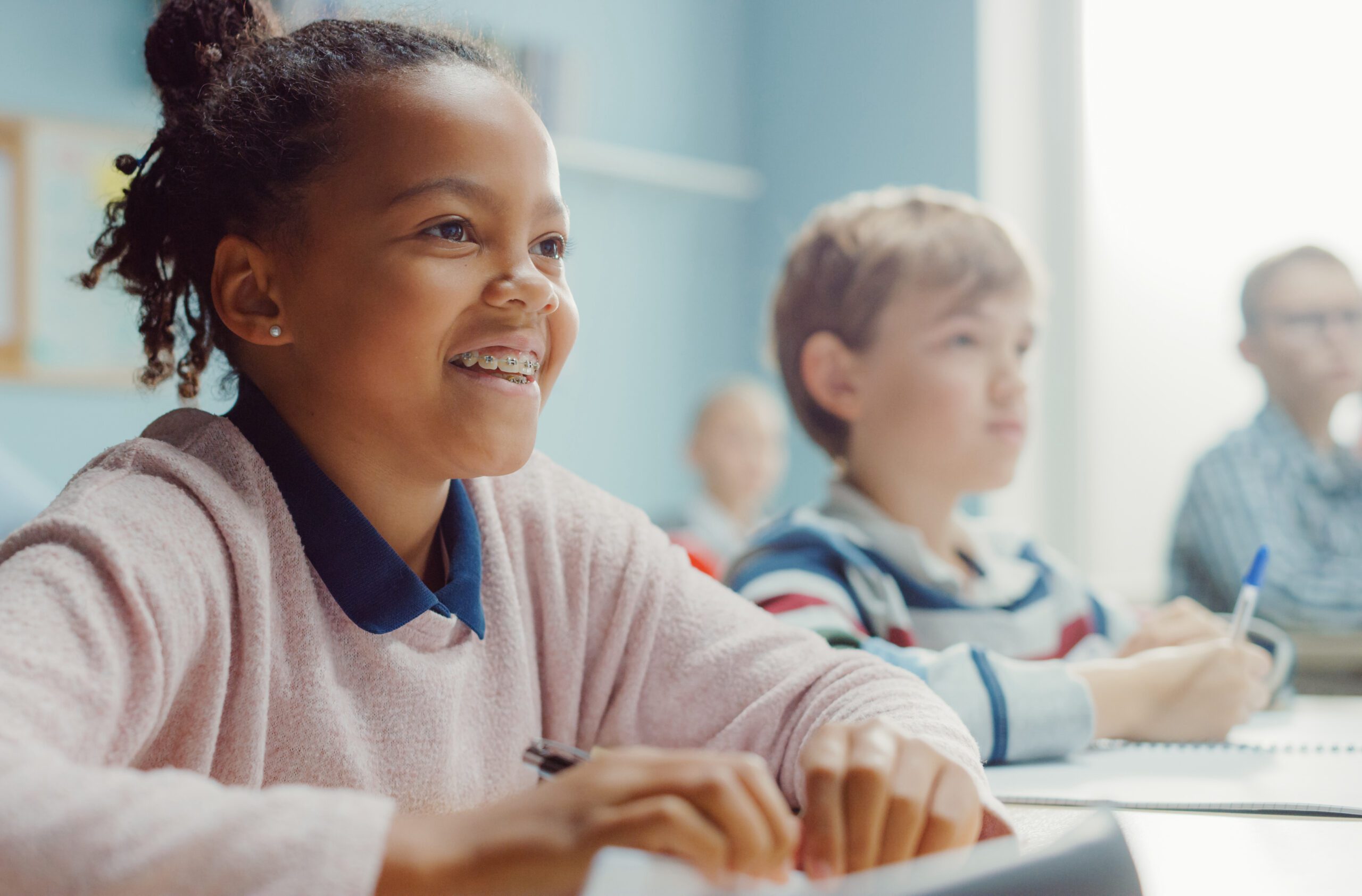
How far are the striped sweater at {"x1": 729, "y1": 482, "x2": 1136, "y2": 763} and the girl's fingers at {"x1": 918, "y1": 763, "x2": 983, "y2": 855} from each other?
0.28 meters

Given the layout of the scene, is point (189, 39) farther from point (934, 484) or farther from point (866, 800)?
point (934, 484)

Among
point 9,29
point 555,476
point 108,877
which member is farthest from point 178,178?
point 9,29

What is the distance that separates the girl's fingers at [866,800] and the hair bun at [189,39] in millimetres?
500

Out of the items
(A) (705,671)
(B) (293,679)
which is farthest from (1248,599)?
(B) (293,679)

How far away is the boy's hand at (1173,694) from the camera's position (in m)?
0.79

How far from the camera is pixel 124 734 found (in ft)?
1.47

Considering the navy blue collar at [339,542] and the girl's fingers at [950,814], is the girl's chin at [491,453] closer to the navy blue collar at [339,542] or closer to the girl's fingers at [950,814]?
the navy blue collar at [339,542]

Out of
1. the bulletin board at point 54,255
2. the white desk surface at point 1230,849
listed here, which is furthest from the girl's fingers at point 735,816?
the bulletin board at point 54,255

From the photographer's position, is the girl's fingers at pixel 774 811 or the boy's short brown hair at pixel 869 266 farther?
the boy's short brown hair at pixel 869 266

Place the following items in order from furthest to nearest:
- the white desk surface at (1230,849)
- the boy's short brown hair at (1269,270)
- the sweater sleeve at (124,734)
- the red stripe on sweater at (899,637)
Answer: the boy's short brown hair at (1269,270)
the red stripe on sweater at (899,637)
the white desk surface at (1230,849)
the sweater sleeve at (124,734)

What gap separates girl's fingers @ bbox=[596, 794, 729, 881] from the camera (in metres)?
0.36

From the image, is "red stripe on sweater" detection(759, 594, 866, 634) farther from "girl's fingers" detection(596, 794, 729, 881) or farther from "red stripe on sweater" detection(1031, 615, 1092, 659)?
"girl's fingers" detection(596, 794, 729, 881)

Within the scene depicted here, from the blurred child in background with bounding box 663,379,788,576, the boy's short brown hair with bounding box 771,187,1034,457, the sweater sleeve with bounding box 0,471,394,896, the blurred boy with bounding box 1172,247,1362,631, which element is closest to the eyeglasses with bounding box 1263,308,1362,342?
the blurred boy with bounding box 1172,247,1362,631

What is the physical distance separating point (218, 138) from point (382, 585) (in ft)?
0.81
